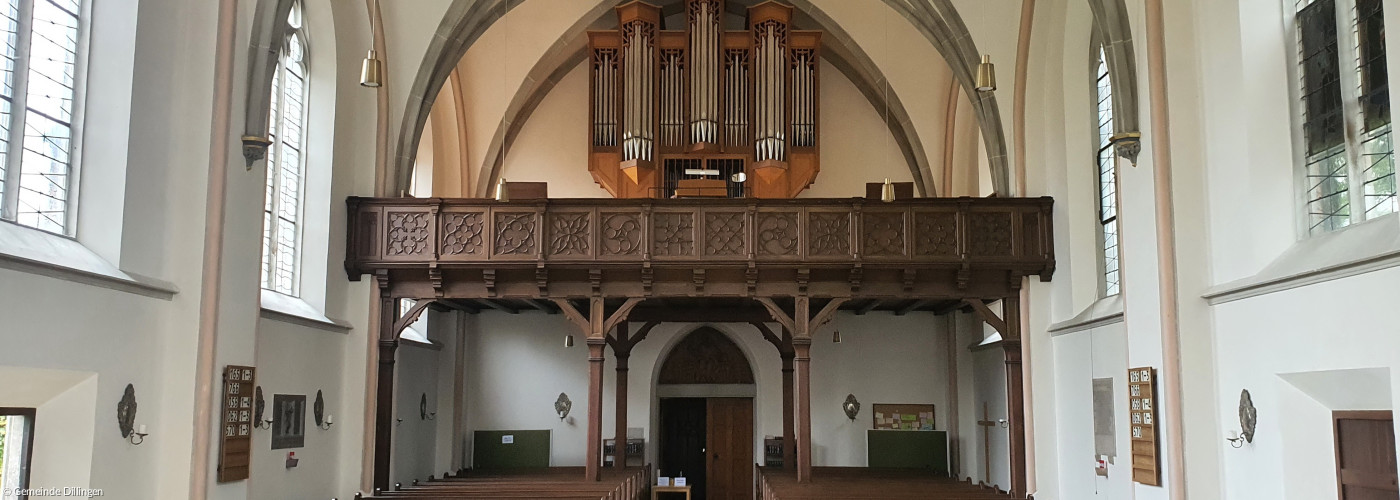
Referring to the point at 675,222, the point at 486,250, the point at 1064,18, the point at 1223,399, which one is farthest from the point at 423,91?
the point at 1223,399

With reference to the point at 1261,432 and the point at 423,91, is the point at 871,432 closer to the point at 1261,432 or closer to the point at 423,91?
the point at 423,91

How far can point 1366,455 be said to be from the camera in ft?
24.6

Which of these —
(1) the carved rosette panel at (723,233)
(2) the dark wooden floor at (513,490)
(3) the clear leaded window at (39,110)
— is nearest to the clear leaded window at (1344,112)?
(1) the carved rosette panel at (723,233)

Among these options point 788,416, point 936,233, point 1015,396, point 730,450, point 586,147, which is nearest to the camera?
point 936,233

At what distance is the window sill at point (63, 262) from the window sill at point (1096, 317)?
871cm

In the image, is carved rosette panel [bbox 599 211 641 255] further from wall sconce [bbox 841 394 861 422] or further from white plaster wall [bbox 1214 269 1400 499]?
wall sconce [bbox 841 394 861 422]

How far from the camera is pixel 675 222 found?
13.4 meters

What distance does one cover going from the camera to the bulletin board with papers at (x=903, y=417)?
1916 cm

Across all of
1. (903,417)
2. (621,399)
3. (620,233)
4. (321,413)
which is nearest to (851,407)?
(903,417)

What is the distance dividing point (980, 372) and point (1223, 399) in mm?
8863

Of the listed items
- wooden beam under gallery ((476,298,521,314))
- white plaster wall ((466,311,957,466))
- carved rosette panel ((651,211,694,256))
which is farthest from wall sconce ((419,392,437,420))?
carved rosette panel ((651,211,694,256))

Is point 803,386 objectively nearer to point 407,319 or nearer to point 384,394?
point 407,319

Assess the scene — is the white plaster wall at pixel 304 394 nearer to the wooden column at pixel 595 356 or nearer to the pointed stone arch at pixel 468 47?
the pointed stone arch at pixel 468 47

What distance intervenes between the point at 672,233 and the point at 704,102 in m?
4.26
